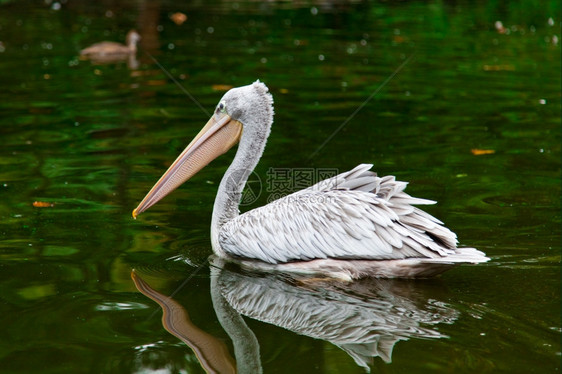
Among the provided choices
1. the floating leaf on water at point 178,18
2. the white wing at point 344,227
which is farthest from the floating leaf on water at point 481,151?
the floating leaf on water at point 178,18

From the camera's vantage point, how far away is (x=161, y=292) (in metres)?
4.01

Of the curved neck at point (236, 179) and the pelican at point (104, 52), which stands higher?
the pelican at point (104, 52)

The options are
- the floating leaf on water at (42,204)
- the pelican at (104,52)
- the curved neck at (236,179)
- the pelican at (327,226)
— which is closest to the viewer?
the pelican at (327,226)

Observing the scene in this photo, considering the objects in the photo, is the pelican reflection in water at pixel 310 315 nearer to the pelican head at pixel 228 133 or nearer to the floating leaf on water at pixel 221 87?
the pelican head at pixel 228 133

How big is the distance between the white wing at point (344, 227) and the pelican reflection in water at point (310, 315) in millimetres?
176

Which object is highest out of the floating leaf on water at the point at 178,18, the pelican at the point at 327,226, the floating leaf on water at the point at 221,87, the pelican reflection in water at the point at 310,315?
the floating leaf on water at the point at 178,18

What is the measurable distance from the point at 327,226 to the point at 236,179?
85 cm

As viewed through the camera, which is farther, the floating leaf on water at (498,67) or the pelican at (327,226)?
the floating leaf on water at (498,67)

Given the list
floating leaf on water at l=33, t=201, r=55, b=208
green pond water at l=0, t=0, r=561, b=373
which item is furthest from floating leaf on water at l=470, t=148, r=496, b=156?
floating leaf on water at l=33, t=201, r=55, b=208

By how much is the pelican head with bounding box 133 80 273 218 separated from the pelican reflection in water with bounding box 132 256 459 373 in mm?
799

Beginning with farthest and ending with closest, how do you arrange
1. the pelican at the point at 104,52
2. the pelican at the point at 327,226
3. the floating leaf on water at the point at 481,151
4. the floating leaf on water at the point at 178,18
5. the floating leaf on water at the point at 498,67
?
the floating leaf on water at the point at 178,18 < the pelican at the point at 104,52 < the floating leaf on water at the point at 498,67 < the floating leaf on water at the point at 481,151 < the pelican at the point at 327,226

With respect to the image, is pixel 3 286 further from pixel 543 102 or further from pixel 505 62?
pixel 505 62

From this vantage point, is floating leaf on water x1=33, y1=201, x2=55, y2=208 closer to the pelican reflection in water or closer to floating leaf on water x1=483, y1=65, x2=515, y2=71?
the pelican reflection in water

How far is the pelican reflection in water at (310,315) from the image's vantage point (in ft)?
11.0
